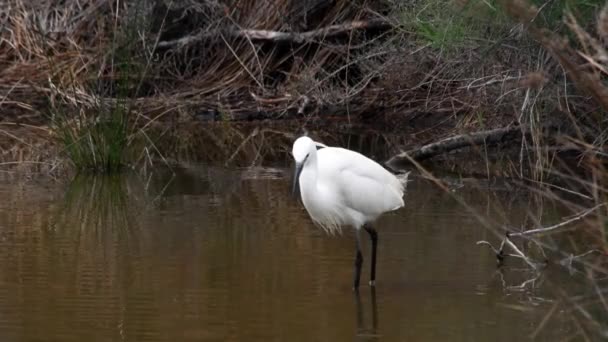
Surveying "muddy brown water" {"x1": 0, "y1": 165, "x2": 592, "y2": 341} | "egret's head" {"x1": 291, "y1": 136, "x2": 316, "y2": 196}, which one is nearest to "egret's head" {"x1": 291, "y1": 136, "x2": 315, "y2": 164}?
"egret's head" {"x1": 291, "y1": 136, "x2": 316, "y2": 196}

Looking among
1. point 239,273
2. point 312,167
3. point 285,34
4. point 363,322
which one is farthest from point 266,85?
point 363,322

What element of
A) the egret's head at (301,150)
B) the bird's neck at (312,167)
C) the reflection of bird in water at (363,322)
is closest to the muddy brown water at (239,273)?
the reflection of bird in water at (363,322)

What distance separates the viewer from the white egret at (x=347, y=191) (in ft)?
19.8

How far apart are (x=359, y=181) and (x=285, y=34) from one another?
775 centimetres

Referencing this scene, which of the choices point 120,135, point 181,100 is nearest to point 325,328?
point 120,135

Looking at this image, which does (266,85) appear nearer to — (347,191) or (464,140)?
(464,140)

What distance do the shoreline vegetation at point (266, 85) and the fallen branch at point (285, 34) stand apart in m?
0.02

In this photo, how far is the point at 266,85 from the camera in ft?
46.2

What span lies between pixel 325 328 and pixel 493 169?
507cm

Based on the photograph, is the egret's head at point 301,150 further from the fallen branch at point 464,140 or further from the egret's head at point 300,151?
the fallen branch at point 464,140

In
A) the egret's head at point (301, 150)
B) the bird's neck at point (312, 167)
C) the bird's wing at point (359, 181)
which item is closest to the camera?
the egret's head at point (301, 150)

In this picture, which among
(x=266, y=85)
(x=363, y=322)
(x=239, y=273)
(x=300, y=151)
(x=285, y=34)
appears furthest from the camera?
(x=266, y=85)

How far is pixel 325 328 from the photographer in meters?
5.20

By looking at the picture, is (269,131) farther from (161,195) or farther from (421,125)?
(161,195)
